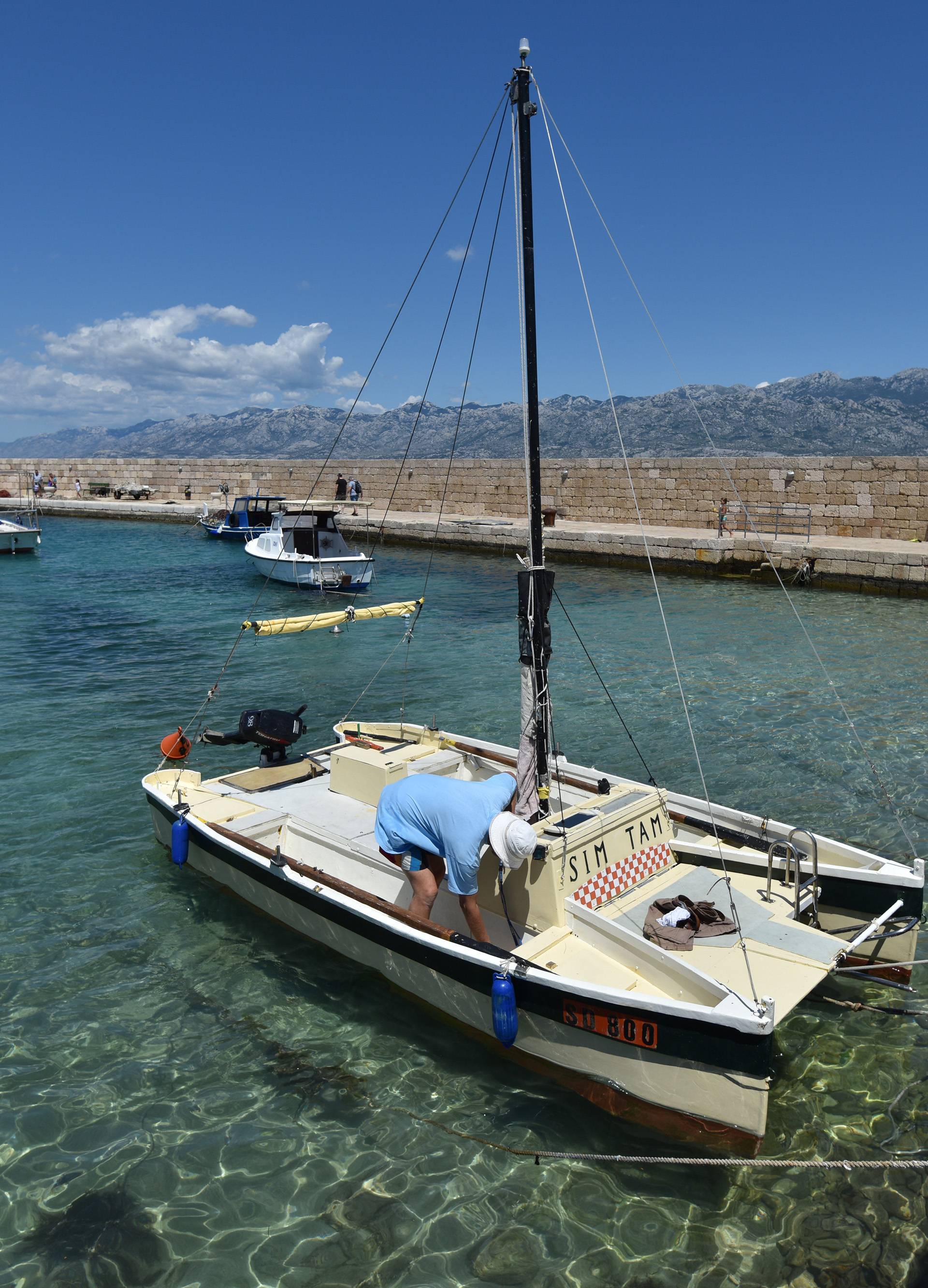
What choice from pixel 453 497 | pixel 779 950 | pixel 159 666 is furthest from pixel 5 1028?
pixel 453 497

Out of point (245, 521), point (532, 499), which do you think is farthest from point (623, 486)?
point (532, 499)

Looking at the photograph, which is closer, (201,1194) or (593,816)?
(201,1194)

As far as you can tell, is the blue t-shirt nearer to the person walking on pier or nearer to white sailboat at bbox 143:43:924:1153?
white sailboat at bbox 143:43:924:1153

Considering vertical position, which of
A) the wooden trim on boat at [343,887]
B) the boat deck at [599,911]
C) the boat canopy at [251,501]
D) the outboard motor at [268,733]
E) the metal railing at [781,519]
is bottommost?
the boat deck at [599,911]

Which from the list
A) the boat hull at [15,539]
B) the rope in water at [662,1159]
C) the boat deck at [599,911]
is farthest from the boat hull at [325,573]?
the rope in water at [662,1159]

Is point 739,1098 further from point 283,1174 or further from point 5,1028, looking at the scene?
point 5,1028

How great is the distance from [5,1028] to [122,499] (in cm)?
4517

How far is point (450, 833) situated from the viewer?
5035 millimetres

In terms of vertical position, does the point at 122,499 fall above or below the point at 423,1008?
above

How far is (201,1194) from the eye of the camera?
→ 413 cm

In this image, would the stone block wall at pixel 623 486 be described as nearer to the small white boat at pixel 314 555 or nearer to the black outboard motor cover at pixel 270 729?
the small white boat at pixel 314 555

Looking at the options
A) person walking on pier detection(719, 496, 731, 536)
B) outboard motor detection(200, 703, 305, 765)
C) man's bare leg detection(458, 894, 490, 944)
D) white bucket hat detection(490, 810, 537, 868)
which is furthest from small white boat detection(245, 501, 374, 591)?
white bucket hat detection(490, 810, 537, 868)

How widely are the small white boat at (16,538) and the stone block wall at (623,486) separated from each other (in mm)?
13159

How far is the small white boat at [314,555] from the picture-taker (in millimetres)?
21531
